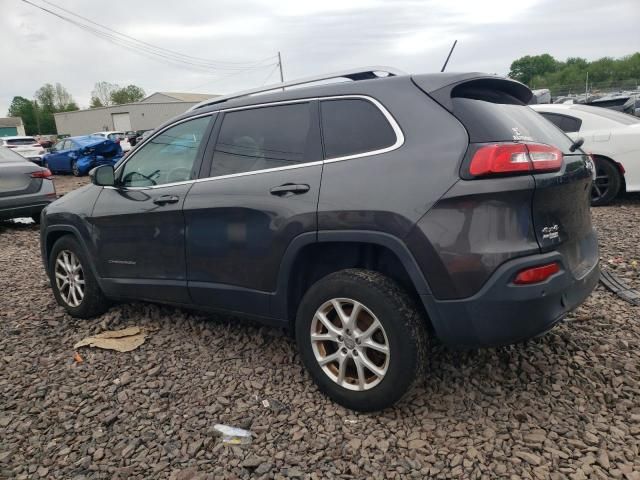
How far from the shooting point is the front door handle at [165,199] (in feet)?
11.2

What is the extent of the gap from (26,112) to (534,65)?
104576 mm

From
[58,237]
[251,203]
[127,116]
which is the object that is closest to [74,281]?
[58,237]

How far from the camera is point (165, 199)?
3477 millimetres

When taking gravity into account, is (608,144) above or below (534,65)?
below

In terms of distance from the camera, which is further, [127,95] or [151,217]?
[127,95]

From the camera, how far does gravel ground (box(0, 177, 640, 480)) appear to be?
2.41m

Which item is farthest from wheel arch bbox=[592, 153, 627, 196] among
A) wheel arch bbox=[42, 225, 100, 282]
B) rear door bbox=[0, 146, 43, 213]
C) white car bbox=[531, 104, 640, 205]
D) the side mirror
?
rear door bbox=[0, 146, 43, 213]

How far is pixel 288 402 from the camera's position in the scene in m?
2.93

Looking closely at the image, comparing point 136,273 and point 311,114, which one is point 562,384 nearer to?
point 311,114

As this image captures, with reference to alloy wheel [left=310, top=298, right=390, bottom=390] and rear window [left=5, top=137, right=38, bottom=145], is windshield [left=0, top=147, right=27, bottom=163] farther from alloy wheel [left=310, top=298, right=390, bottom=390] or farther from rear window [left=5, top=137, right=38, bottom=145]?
rear window [left=5, top=137, right=38, bottom=145]

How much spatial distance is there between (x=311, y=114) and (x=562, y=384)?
6.95 ft

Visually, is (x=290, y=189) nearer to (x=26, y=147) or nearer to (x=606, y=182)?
(x=606, y=182)

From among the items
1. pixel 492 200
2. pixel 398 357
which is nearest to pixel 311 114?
pixel 492 200

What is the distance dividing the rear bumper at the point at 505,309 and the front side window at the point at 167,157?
77.6 inches
